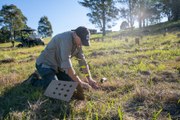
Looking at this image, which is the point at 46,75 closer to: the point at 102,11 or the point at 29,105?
the point at 29,105

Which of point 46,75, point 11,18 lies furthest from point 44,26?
point 46,75

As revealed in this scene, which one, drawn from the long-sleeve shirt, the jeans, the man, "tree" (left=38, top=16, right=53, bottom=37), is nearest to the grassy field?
the jeans

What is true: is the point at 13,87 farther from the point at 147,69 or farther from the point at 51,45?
the point at 147,69

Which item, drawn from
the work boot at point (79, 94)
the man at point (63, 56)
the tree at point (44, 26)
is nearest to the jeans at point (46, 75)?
the man at point (63, 56)

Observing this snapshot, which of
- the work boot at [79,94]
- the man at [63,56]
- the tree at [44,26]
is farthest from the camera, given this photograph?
the tree at [44,26]

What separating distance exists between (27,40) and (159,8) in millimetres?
30493

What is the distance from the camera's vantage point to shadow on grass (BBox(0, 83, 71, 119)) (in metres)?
3.18

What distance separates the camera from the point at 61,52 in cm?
384

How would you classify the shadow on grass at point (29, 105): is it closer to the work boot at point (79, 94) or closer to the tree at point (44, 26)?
the work boot at point (79, 94)

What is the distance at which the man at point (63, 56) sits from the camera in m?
3.79

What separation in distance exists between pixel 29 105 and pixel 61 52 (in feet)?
3.05

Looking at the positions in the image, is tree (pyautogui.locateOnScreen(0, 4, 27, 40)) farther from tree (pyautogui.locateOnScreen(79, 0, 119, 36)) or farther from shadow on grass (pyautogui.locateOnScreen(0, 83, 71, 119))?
shadow on grass (pyautogui.locateOnScreen(0, 83, 71, 119))

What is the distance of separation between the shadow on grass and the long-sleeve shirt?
20.8 inches

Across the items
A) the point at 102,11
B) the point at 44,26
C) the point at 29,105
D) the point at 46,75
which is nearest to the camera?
the point at 29,105
